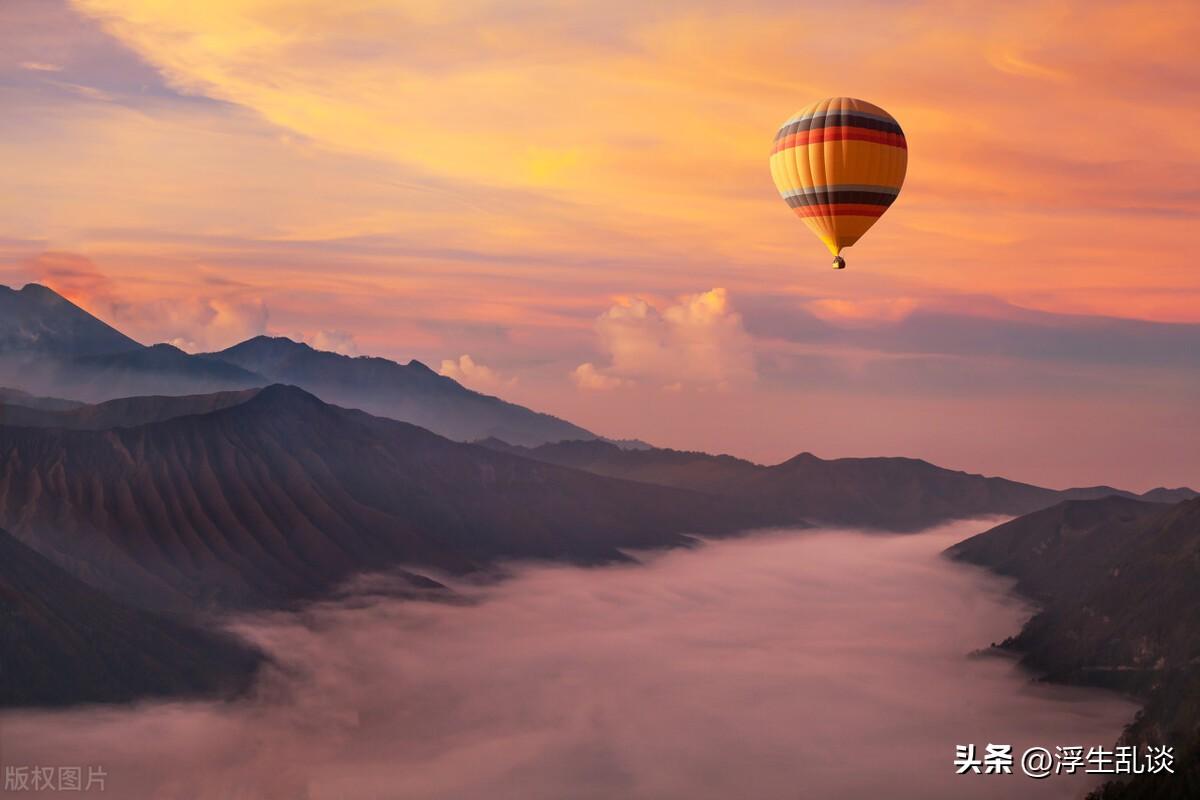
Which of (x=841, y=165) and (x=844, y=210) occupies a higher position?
(x=841, y=165)

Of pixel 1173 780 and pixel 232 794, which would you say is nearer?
pixel 1173 780

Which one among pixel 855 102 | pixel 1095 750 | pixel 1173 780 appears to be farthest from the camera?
pixel 1095 750

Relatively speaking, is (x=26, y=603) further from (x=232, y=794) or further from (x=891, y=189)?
(x=891, y=189)

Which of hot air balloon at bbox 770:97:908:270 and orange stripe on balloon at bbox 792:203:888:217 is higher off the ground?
hot air balloon at bbox 770:97:908:270

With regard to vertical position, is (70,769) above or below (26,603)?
below

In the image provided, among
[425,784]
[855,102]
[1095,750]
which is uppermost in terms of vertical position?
[855,102]

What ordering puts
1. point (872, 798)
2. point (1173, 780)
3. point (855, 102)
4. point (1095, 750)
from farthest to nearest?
1. point (872, 798)
2. point (1095, 750)
3. point (1173, 780)
4. point (855, 102)

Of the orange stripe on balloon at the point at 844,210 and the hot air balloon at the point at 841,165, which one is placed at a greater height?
the hot air balloon at the point at 841,165

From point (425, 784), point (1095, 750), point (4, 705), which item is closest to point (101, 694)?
point (4, 705)
